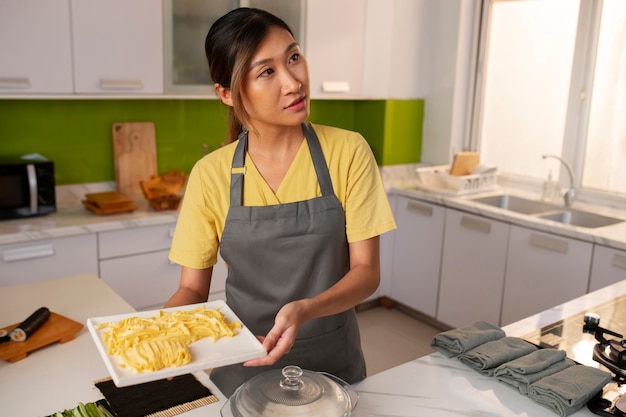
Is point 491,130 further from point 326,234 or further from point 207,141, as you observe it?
point 326,234

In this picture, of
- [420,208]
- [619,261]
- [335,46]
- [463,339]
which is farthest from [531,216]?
[463,339]

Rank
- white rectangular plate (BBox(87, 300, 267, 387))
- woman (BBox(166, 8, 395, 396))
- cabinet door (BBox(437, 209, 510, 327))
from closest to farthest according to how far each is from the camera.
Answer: white rectangular plate (BBox(87, 300, 267, 387)) < woman (BBox(166, 8, 395, 396)) < cabinet door (BBox(437, 209, 510, 327))

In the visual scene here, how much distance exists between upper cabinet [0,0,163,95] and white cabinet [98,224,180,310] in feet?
2.29

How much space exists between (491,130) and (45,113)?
267cm

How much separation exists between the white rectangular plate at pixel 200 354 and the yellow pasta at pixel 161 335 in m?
0.01

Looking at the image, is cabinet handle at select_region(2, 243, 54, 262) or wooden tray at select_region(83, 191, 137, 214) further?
wooden tray at select_region(83, 191, 137, 214)

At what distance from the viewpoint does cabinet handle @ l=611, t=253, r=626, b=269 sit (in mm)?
2762

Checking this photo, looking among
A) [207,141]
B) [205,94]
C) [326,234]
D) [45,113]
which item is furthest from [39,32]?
[326,234]

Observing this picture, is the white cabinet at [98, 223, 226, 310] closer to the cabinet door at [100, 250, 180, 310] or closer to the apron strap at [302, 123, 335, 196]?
the cabinet door at [100, 250, 180, 310]

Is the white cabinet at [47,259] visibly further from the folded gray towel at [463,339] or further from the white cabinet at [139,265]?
the folded gray towel at [463,339]

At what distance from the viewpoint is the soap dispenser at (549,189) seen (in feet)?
11.7

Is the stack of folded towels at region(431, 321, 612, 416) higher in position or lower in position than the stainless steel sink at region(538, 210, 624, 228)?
higher

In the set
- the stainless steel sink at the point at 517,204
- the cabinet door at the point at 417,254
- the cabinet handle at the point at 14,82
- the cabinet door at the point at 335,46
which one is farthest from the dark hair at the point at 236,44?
the stainless steel sink at the point at 517,204

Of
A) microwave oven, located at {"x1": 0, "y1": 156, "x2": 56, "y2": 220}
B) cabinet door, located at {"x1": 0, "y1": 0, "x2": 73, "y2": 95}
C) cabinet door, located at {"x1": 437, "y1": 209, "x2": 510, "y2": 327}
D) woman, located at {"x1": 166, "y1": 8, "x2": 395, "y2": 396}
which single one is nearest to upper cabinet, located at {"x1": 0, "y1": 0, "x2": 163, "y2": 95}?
cabinet door, located at {"x1": 0, "y1": 0, "x2": 73, "y2": 95}
